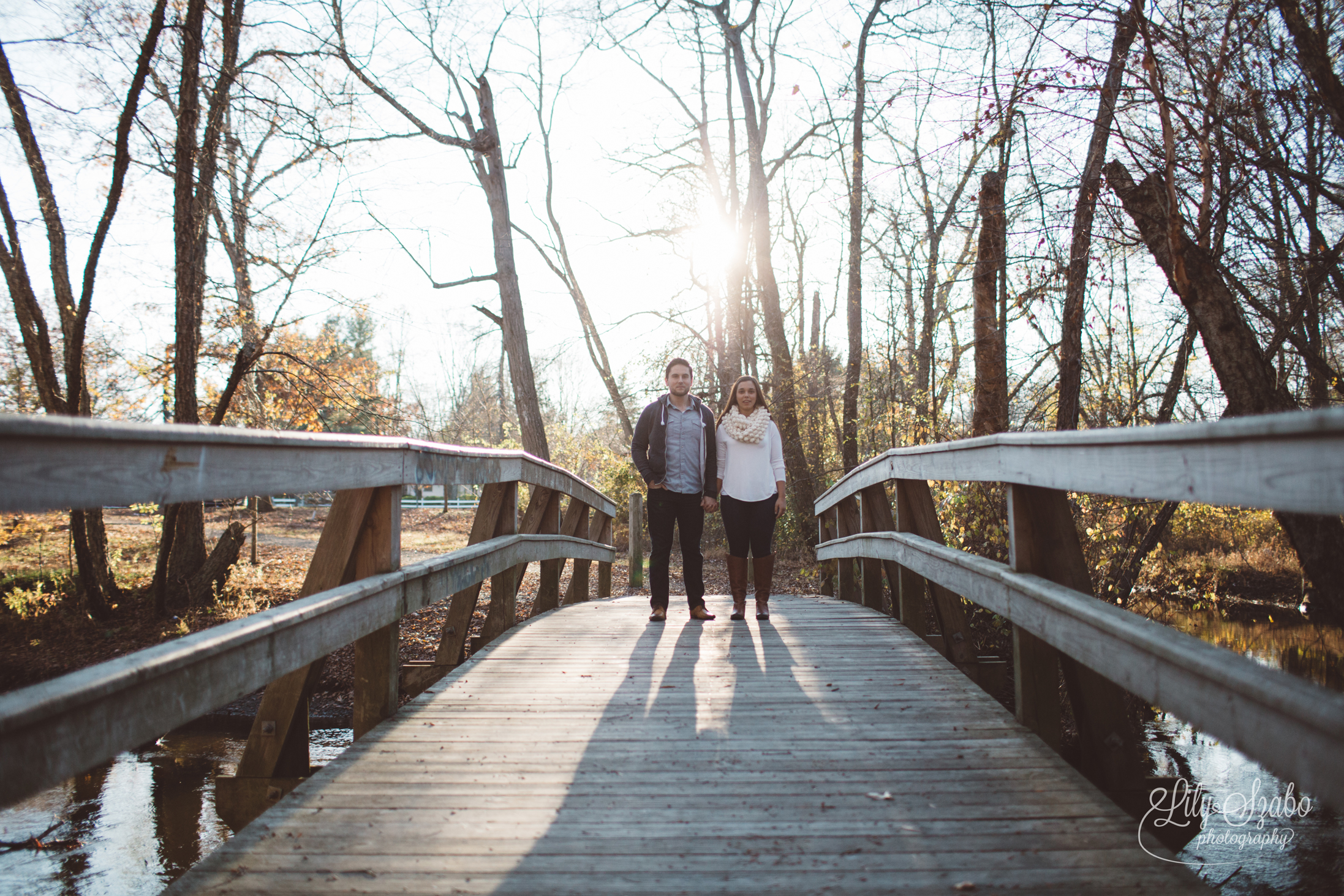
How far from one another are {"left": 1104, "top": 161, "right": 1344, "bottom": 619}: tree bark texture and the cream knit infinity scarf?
2787mm

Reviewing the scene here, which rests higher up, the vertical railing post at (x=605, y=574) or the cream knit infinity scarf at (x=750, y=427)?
the cream knit infinity scarf at (x=750, y=427)

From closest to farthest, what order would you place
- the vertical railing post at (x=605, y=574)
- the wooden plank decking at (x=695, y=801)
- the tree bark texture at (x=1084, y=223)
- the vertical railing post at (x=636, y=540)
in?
1. the wooden plank decking at (x=695, y=801)
2. the tree bark texture at (x=1084, y=223)
3. the vertical railing post at (x=605, y=574)
4. the vertical railing post at (x=636, y=540)

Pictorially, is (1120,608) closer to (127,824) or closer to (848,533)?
(848,533)

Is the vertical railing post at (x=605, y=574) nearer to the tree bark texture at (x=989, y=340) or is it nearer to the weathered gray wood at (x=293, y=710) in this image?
the tree bark texture at (x=989, y=340)

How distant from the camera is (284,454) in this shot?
197 centimetres

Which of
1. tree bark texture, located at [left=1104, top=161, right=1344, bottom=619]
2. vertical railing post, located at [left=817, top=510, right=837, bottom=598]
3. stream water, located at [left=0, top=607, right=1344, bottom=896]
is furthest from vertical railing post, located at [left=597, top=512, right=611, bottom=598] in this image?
tree bark texture, located at [left=1104, top=161, right=1344, bottom=619]

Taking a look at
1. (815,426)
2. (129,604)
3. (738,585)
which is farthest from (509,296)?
(738,585)

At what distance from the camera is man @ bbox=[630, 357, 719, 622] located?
535cm

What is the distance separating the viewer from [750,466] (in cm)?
552

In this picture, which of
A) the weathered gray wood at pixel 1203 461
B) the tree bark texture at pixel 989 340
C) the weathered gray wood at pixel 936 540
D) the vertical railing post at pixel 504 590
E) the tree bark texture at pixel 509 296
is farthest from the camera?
the tree bark texture at pixel 509 296

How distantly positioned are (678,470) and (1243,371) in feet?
12.0

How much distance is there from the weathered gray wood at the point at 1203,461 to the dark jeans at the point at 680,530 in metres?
2.88

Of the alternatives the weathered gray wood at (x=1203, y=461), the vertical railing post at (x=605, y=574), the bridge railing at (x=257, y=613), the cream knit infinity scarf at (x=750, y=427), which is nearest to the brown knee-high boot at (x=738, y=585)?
the cream knit infinity scarf at (x=750, y=427)

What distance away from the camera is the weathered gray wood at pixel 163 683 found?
1.24 meters
